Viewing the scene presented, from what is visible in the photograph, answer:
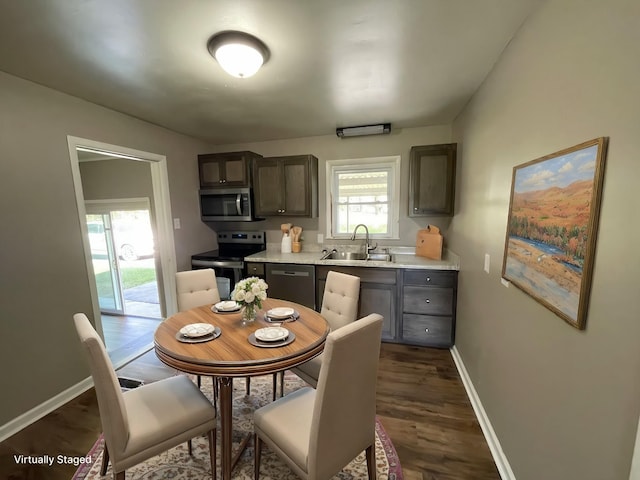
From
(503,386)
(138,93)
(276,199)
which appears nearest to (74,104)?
(138,93)

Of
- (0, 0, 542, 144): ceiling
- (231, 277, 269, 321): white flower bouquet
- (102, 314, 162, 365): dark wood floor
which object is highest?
(0, 0, 542, 144): ceiling

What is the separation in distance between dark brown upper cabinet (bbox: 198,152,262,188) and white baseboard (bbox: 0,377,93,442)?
2.40 meters

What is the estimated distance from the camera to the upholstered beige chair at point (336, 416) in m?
1.07

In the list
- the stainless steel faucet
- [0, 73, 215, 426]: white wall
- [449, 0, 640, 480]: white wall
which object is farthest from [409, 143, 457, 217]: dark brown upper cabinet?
[0, 73, 215, 426]: white wall

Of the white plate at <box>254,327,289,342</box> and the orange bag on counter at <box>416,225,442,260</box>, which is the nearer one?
the white plate at <box>254,327,289,342</box>

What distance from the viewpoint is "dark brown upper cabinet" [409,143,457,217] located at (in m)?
2.90

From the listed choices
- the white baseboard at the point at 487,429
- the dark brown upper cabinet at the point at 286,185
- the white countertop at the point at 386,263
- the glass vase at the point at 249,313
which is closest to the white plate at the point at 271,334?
the glass vase at the point at 249,313

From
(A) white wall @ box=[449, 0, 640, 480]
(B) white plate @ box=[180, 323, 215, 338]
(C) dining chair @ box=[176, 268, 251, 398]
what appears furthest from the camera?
(C) dining chair @ box=[176, 268, 251, 398]

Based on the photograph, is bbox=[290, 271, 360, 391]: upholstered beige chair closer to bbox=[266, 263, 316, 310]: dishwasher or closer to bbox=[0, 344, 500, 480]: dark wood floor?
bbox=[0, 344, 500, 480]: dark wood floor

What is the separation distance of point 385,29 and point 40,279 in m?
2.90

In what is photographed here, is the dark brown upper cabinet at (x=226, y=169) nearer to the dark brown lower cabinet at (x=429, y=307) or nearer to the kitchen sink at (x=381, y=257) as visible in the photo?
the kitchen sink at (x=381, y=257)

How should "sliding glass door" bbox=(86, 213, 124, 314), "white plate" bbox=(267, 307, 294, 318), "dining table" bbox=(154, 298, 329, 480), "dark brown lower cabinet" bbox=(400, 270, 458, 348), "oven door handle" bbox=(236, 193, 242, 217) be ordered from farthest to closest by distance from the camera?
"sliding glass door" bbox=(86, 213, 124, 314), "oven door handle" bbox=(236, 193, 242, 217), "dark brown lower cabinet" bbox=(400, 270, 458, 348), "white plate" bbox=(267, 307, 294, 318), "dining table" bbox=(154, 298, 329, 480)

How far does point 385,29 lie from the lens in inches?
57.6

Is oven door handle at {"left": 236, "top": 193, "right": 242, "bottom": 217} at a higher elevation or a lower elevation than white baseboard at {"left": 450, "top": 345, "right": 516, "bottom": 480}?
higher
